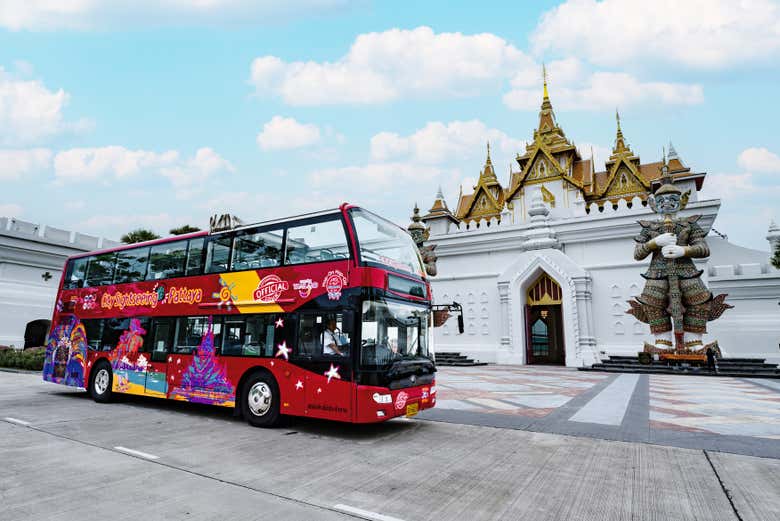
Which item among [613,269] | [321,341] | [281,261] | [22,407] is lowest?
[22,407]

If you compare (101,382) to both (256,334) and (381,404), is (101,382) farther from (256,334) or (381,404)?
(381,404)

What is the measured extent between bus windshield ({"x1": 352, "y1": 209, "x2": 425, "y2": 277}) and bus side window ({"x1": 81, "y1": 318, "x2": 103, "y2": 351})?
704cm

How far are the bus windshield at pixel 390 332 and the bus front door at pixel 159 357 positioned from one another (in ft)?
14.5

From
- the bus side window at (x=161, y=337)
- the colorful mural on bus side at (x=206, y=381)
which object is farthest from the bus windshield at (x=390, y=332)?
the bus side window at (x=161, y=337)

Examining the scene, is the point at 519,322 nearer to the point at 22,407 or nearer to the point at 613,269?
the point at 613,269

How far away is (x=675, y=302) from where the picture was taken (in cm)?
1681

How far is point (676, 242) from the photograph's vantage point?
55.5ft

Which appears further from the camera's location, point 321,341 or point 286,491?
point 321,341

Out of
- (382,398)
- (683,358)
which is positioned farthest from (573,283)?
(382,398)

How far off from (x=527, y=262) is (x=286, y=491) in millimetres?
19261

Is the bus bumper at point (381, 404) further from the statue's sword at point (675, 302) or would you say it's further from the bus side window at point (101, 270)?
the statue's sword at point (675, 302)

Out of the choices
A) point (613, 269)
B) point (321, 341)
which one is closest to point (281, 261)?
point (321, 341)

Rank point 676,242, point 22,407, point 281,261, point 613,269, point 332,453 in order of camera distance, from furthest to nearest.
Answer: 1. point 613,269
2. point 676,242
3. point 22,407
4. point 281,261
5. point 332,453

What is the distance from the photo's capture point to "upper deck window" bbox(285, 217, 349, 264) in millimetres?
6586
